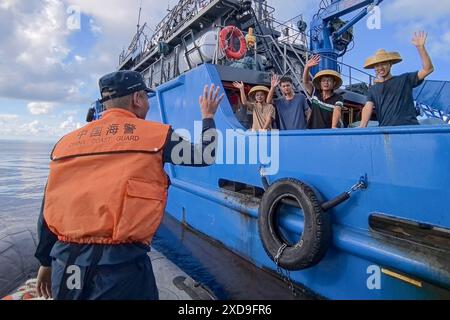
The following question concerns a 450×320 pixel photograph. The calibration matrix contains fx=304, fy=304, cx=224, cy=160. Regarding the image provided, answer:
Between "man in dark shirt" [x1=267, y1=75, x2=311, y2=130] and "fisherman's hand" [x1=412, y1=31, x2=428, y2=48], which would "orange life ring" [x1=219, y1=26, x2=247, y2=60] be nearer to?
"man in dark shirt" [x1=267, y1=75, x2=311, y2=130]

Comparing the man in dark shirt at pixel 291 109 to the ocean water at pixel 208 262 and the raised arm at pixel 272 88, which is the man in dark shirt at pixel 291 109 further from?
the ocean water at pixel 208 262

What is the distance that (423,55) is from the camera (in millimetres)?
2521

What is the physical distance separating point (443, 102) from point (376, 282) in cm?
715

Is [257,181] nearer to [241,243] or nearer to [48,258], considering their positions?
[241,243]

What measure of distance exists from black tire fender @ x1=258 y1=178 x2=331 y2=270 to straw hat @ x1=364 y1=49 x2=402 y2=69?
1237mm

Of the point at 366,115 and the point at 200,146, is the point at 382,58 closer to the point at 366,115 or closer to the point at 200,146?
the point at 366,115

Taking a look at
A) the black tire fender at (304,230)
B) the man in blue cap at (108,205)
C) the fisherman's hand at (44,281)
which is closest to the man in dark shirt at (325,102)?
the black tire fender at (304,230)

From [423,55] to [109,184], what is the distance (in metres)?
2.65

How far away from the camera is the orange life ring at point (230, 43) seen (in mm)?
5172

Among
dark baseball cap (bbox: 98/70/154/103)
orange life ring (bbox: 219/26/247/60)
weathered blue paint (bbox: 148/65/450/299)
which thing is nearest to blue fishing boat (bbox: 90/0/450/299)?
weathered blue paint (bbox: 148/65/450/299)

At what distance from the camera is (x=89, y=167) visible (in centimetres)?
130

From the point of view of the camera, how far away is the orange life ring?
5.17m

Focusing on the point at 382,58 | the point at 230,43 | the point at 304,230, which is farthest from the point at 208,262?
the point at 230,43
